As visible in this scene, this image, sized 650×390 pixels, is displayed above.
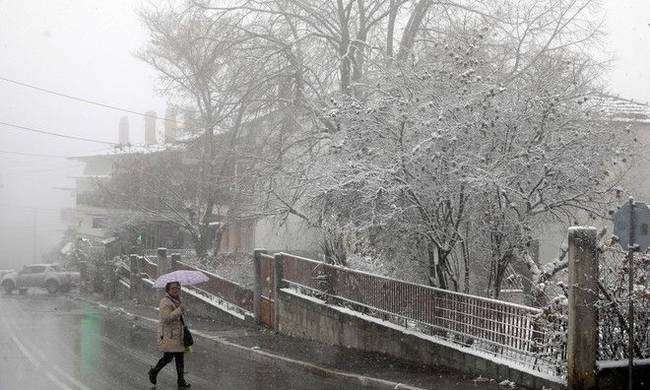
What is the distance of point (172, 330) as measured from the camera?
11336 millimetres

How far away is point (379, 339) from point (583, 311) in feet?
15.9

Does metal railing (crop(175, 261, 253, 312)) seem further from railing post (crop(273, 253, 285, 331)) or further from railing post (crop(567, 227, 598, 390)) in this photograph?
railing post (crop(567, 227, 598, 390))

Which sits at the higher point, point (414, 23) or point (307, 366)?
point (414, 23)

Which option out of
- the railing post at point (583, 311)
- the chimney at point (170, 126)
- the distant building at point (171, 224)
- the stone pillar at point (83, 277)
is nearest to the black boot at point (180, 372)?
the railing post at point (583, 311)

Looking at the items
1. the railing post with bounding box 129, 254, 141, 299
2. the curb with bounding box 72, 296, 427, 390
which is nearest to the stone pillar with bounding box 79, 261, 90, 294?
→ the railing post with bounding box 129, 254, 141, 299

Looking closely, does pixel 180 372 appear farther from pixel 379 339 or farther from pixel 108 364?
pixel 379 339

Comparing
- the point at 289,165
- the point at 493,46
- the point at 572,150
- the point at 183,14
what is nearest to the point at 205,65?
the point at 183,14

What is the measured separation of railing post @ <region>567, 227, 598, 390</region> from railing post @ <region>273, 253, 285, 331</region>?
363 inches

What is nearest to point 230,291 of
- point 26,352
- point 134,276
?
point 26,352

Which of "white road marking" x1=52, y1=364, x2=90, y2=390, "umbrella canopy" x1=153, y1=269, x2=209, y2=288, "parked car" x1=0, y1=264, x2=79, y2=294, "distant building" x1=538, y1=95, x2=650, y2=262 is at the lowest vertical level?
"parked car" x1=0, y1=264, x2=79, y2=294

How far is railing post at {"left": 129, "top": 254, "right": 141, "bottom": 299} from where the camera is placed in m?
32.8

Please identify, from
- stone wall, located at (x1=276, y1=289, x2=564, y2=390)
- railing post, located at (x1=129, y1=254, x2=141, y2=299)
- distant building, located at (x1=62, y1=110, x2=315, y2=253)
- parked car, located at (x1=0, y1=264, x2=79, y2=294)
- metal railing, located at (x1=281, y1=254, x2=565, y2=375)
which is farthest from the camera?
parked car, located at (x1=0, y1=264, x2=79, y2=294)

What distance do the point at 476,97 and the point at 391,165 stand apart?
1883 mm

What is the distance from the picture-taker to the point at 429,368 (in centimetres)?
1206
